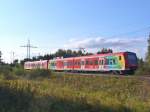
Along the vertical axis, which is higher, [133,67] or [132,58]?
[132,58]

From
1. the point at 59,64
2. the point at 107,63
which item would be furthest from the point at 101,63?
the point at 59,64

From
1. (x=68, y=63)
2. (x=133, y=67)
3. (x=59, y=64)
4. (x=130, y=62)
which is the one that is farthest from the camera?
(x=59, y=64)

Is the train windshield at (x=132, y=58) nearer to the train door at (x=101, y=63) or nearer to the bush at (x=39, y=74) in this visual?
the train door at (x=101, y=63)

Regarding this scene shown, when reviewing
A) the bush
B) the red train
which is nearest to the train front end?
the red train

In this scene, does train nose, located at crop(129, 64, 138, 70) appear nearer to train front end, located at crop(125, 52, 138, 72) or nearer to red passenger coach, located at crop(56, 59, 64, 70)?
train front end, located at crop(125, 52, 138, 72)

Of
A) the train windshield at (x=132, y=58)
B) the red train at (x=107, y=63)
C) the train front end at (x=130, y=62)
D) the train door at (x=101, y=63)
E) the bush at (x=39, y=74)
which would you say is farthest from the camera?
the bush at (x=39, y=74)

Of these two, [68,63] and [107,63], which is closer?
[107,63]

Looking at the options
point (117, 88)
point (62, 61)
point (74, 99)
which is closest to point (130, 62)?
point (117, 88)

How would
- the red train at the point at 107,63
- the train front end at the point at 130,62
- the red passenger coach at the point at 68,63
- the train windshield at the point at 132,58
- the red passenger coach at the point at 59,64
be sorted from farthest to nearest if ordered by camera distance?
the red passenger coach at the point at 59,64 < the red passenger coach at the point at 68,63 < the train windshield at the point at 132,58 < the red train at the point at 107,63 < the train front end at the point at 130,62

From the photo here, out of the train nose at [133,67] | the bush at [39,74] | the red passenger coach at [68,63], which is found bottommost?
the bush at [39,74]

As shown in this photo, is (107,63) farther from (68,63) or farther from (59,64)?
(59,64)

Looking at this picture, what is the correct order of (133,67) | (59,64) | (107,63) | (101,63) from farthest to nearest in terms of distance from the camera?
(59,64) → (101,63) → (107,63) → (133,67)

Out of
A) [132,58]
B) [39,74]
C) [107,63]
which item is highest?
[132,58]

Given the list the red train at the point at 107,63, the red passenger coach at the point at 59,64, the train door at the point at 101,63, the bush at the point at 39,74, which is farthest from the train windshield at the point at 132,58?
the red passenger coach at the point at 59,64
